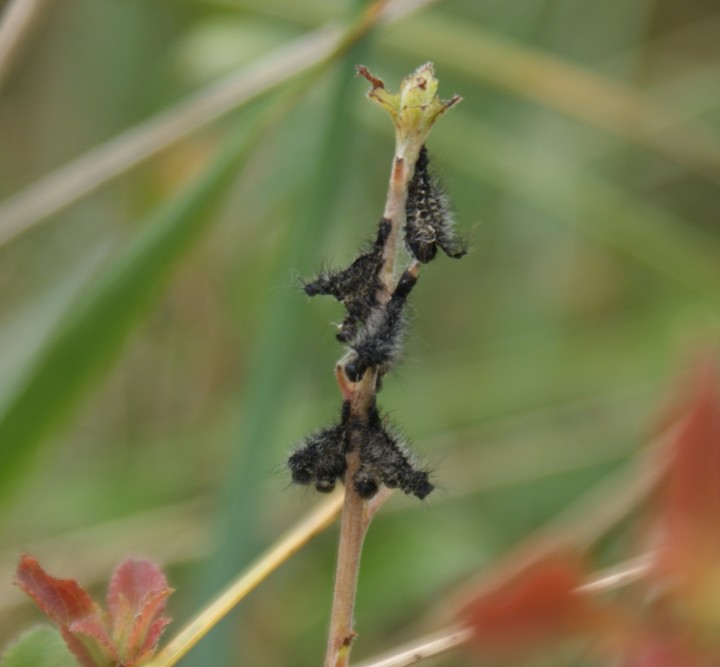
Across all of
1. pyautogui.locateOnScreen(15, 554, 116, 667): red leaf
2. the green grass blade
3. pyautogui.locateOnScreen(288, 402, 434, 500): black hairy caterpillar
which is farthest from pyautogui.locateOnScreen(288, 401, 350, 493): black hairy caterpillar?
the green grass blade

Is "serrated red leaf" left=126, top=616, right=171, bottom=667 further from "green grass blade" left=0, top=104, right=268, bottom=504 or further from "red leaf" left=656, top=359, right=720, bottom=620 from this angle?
"green grass blade" left=0, top=104, right=268, bottom=504

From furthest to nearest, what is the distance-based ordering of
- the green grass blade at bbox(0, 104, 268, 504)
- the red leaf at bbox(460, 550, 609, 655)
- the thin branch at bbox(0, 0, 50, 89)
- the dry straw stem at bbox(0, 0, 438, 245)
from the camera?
1. the thin branch at bbox(0, 0, 50, 89)
2. the dry straw stem at bbox(0, 0, 438, 245)
3. the green grass blade at bbox(0, 104, 268, 504)
4. the red leaf at bbox(460, 550, 609, 655)

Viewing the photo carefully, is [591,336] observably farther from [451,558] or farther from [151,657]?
[151,657]

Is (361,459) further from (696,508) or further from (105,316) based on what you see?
(105,316)

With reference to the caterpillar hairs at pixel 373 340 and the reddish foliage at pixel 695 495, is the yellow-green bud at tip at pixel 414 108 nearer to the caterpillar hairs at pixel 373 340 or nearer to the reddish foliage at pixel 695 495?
the caterpillar hairs at pixel 373 340

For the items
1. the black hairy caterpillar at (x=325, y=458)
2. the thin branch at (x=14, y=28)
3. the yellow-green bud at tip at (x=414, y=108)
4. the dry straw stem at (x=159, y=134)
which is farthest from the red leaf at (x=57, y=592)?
the thin branch at (x=14, y=28)

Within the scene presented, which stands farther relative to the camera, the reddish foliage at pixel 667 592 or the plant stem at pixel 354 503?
the plant stem at pixel 354 503

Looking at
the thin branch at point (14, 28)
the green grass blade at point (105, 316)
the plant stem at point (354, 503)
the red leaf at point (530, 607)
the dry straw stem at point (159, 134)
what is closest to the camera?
the red leaf at point (530, 607)

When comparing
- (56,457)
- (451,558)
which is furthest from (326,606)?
(56,457)
